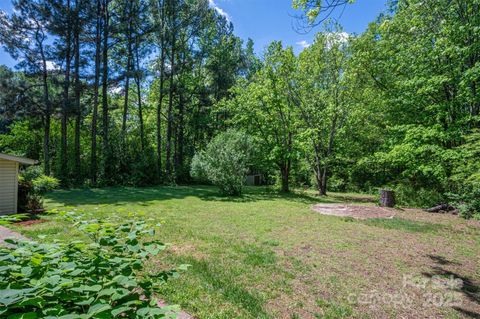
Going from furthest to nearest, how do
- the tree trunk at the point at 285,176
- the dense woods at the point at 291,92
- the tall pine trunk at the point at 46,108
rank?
the tree trunk at the point at 285,176
the tall pine trunk at the point at 46,108
the dense woods at the point at 291,92

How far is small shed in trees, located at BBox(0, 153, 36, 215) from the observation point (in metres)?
7.36

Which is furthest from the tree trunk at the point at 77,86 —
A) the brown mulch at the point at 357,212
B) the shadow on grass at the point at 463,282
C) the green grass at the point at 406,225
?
the shadow on grass at the point at 463,282

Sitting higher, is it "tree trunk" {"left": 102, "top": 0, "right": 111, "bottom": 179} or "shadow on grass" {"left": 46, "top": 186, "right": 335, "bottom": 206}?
"tree trunk" {"left": 102, "top": 0, "right": 111, "bottom": 179}

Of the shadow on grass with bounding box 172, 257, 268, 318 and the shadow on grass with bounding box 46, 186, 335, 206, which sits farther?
the shadow on grass with bounding box 46, 186, 335, 206

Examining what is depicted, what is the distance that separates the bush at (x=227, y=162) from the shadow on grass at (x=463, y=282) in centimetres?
863

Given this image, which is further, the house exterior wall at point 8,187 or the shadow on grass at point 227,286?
the house exterior wall at point 8,187

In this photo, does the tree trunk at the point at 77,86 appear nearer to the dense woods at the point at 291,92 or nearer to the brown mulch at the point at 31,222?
the dense woods at the point at 291,92

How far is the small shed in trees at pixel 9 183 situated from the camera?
7364 mm

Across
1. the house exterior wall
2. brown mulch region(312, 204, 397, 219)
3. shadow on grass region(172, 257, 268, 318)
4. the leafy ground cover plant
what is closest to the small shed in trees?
the house exterior wall

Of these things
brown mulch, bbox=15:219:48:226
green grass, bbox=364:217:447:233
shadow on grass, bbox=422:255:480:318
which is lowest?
shadow on grass, bbox=422:255:480:318

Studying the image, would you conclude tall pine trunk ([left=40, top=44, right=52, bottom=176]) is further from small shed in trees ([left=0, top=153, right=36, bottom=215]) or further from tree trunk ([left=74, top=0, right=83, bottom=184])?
small shed in trees ([left=0, top=153, right=36, bottom=215])

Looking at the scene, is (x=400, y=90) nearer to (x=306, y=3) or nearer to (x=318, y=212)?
(x=318, y=212)

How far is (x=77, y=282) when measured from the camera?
3.82 ft

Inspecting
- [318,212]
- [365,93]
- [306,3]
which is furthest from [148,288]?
[365,93]
